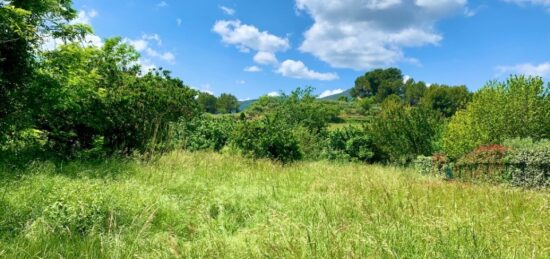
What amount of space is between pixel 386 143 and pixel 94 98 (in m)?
15.9

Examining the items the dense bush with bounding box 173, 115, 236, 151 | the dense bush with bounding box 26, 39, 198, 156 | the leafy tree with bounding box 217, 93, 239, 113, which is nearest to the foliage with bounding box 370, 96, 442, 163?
the dense bush with bounding box 173, 115, 236, 151

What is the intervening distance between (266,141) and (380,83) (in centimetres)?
10842

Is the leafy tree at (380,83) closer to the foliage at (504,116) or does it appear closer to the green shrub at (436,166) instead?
the foliage at (504,116)

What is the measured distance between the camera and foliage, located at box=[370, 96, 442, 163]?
20.7 metres

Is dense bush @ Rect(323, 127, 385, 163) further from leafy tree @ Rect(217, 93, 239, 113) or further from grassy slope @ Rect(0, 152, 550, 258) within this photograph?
leafy tree @ Rect(217, 93, 239, 113)

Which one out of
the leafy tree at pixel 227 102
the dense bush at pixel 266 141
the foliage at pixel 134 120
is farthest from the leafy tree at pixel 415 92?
the foliage at pixel 134 120

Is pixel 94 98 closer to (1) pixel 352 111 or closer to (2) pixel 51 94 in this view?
(2) pixel 51 94

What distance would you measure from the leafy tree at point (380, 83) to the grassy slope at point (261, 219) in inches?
4136

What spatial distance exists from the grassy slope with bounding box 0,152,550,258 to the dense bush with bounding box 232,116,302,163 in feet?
19.1

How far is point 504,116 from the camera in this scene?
59.0ft

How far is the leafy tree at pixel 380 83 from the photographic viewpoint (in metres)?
111

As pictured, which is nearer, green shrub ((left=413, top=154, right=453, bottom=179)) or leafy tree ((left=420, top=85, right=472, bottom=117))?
green shrub ((left=413, top=154, right=453, bottom=179))

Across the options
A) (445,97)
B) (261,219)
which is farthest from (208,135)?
(445,97)

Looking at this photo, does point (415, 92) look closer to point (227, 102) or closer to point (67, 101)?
point (227, 102)
